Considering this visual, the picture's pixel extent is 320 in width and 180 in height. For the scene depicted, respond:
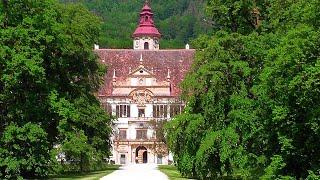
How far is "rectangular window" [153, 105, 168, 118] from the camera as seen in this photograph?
6703cm

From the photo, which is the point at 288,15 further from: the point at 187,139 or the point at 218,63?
the point at 187,139

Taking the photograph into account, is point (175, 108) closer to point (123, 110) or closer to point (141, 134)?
point (141, 134)

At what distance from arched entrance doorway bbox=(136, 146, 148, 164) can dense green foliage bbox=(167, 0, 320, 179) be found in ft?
125

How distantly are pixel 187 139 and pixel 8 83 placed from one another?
8.23 metres

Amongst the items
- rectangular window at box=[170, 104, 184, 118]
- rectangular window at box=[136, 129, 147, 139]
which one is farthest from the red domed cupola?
rectangular window at box=[136, 129, 147, 139]

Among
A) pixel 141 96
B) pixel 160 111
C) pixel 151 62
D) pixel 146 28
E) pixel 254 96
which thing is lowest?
pixel 254 96

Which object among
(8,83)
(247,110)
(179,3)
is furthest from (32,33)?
(179,3)

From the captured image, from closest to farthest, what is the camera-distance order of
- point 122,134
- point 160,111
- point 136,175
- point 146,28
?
point 136,175
point 160,111
point 122,134
point 146,28

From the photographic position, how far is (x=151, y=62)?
2844 inches

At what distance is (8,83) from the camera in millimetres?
26172


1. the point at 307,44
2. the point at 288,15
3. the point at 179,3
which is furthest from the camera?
the point at 179,3

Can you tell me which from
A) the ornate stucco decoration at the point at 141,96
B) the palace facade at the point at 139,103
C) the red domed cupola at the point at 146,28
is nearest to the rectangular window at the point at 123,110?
the palace facade at the point at 139,103

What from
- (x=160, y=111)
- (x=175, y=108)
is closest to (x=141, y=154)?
(x=160, y=111)

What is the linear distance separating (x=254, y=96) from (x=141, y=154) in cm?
4426
